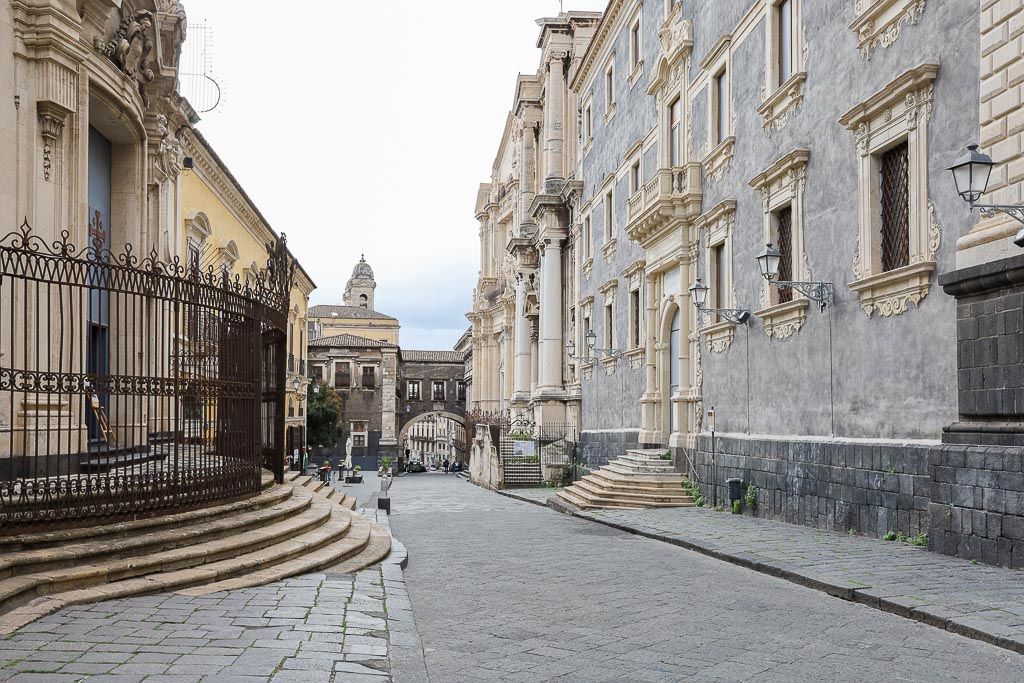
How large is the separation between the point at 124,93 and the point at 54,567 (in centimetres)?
790

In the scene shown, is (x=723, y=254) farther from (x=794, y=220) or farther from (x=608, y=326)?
(x=608, y=326)

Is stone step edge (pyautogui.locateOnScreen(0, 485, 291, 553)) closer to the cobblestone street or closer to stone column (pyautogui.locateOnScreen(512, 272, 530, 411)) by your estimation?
the cobblestone street

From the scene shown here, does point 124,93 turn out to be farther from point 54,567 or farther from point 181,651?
point 181,651

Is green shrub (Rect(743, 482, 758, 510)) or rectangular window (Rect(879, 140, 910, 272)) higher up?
rectangular window (Rect(879, 140, 910, 272))

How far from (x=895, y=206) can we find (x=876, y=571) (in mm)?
5054

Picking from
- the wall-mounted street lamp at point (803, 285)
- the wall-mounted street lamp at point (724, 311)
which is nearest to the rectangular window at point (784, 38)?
the wall-mounted street lamp at point (803, 285)

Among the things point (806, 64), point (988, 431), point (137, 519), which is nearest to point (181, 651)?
point (137, 519)

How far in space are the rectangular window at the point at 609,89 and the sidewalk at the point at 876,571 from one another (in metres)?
16.2

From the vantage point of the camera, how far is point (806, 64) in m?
14.9

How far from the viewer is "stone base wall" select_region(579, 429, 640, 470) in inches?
978

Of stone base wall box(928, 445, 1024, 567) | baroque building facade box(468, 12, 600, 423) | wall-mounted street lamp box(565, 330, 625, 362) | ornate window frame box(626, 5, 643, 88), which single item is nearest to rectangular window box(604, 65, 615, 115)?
ornate window frame box(626, 5, 643, 88)

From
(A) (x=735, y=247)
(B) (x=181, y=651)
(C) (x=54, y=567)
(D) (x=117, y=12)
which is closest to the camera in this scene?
(B) (x=181, y=651)

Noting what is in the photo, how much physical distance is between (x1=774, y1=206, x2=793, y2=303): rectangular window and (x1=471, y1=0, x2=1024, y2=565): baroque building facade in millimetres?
40

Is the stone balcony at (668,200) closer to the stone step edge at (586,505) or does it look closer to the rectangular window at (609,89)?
the stone step edge at (586,505)
